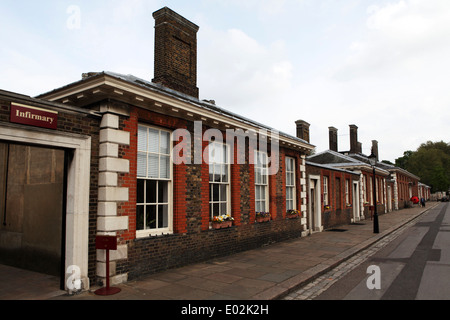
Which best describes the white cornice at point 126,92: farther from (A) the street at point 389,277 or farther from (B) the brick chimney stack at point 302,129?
(B) the brick chimney stack at point 302,129

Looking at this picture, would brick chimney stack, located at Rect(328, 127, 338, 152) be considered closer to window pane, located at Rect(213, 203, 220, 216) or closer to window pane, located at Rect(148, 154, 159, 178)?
window pane, located at Rect(213, 203, 220, 216)

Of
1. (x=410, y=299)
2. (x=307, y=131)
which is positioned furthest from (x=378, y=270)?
(x=307, y=131)

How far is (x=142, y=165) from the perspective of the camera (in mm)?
7750

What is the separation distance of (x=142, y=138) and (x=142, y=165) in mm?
682

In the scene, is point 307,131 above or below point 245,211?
above

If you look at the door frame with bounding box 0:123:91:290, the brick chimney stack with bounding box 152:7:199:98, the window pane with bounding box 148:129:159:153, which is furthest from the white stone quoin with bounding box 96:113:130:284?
the brick chimney stack with bounding box 152:7:199:98

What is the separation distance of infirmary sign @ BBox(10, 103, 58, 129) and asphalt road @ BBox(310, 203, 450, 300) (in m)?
6.16

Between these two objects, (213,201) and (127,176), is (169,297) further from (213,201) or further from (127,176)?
(213,201)

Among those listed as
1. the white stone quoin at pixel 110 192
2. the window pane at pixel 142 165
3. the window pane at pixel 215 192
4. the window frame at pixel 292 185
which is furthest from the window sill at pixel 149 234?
the window frame at pixel 292 185

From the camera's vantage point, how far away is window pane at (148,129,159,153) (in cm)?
802

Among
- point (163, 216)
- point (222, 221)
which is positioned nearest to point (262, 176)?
point (222, 221)

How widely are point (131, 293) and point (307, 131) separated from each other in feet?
52.7

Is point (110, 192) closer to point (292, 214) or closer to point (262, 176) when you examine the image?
point (262, 176)
